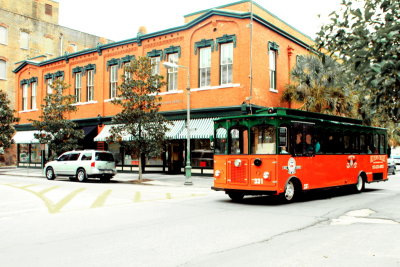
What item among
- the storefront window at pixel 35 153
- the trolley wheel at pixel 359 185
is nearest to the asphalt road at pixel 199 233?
the trolley wheel at pixel 359 185

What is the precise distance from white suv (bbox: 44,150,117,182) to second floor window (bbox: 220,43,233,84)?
8.55 m

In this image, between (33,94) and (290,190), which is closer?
(290,190)

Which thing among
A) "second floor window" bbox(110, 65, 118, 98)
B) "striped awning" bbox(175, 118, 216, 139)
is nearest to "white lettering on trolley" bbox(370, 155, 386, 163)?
"striped awning" bbox(175, 118, 216, 139)

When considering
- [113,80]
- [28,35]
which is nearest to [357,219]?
[113,80]

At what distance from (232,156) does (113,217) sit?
4607 mm

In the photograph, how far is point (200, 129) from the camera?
2492 cm

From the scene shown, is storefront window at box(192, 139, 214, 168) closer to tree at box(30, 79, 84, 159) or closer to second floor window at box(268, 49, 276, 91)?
second floor window at box(268, 49, 276, 91)

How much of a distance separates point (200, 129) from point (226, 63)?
443 cm

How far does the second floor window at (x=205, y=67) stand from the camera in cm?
2608

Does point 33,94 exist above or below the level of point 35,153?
above

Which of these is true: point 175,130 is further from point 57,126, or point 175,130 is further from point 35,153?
point 35,153

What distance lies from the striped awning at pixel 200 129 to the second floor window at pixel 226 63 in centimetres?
271

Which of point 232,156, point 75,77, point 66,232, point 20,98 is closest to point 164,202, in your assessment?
point 232,156

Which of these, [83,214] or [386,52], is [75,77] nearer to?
[83,214]
